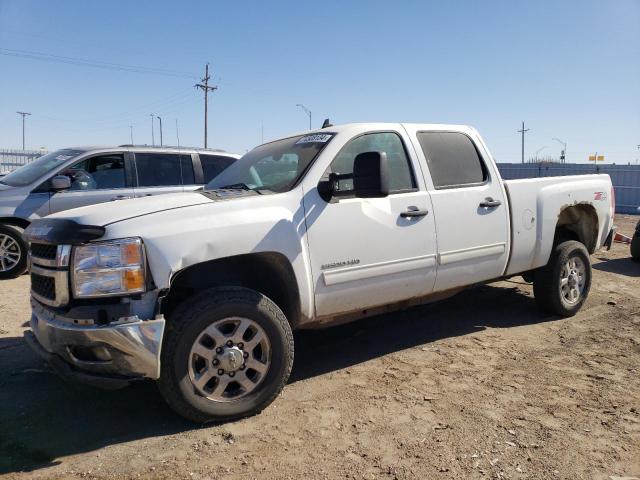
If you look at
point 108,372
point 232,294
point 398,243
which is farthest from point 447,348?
point 108,372

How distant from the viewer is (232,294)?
321cm

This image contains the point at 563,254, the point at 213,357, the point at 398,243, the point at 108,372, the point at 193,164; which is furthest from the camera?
the point at 193,164

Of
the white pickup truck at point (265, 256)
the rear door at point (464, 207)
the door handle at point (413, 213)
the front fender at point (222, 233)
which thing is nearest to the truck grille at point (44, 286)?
the white pickup truck at point (265, 256)

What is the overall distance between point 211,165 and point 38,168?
2467 millimetres

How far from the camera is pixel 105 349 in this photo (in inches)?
114

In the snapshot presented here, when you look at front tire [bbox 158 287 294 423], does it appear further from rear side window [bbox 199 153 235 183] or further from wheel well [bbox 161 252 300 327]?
rear side window [bbox 199 153 235 183]

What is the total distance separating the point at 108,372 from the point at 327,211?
1.73 metres

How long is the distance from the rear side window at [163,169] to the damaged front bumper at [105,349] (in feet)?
16.2

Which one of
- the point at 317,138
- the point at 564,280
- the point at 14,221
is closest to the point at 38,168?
the point at 14,221

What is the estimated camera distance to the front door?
11.8 ft

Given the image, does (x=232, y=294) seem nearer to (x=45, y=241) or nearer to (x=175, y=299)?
(x=175, y=299)

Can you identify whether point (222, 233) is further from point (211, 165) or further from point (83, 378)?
point (211, 165)

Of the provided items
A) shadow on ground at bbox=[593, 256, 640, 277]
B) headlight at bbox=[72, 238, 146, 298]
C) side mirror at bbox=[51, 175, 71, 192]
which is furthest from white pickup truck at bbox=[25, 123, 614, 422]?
shadow on ground at bbox=[593, 256, 640, 277]

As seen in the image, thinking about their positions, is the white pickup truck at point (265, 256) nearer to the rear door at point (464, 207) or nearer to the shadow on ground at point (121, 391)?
the rear door at point (464, 207)
